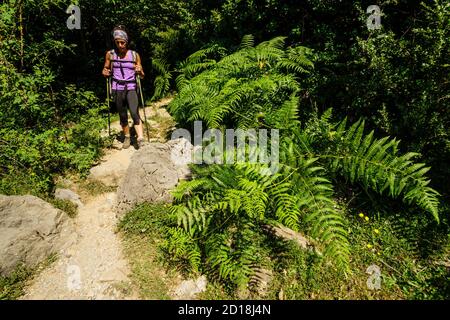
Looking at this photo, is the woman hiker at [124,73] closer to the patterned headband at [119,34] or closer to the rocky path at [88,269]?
the patterned headband at [119,34]

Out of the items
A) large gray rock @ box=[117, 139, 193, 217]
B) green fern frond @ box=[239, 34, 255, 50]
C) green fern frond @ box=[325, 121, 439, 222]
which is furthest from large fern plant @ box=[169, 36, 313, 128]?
green fern frond @ box=[325, 121, 439, 222]

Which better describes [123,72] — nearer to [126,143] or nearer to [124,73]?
[124,73]

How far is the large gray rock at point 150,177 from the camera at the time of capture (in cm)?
445

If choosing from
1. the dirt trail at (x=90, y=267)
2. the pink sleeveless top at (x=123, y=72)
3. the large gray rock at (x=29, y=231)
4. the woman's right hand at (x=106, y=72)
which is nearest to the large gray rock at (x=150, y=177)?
the dirt trail at (x=90, y=267)

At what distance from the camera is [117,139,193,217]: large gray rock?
14.6ft

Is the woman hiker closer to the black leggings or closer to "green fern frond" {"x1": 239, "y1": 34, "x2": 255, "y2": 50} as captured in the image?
the black leggings

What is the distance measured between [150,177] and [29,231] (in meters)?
1.65

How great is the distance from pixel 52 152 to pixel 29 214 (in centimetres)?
147

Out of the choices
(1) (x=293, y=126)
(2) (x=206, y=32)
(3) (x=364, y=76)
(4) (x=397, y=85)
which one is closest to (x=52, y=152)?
(1) (x=293, y=126)

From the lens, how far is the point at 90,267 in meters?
3.76

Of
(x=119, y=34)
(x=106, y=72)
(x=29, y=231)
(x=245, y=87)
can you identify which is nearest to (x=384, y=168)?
(x=245, y=87)

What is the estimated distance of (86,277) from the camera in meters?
3.64

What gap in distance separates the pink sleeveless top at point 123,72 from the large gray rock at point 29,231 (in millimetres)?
2548
